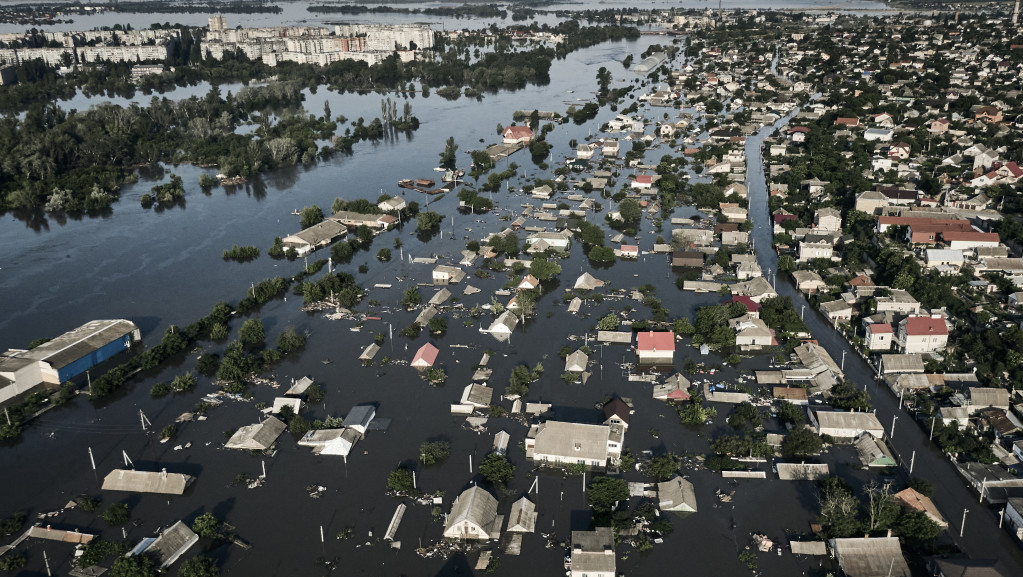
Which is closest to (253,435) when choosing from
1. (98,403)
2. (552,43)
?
(98,403)

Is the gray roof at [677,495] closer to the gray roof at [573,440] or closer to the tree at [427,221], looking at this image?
the gray roof at [573,440]

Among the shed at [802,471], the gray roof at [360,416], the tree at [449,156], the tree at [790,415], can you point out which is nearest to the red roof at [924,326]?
the tree at [790,415]

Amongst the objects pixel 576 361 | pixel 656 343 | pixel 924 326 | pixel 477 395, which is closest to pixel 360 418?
pixel 477 395

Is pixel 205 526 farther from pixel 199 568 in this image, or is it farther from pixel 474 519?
pixel 474 519

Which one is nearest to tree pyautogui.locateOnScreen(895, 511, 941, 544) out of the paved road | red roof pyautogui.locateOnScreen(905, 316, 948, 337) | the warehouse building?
the paved road

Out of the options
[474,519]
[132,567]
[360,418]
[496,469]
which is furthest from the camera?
[360,418]

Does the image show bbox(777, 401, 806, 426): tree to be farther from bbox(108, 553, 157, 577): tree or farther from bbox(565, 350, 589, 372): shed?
bbox(108, 553, 157, 577): tree
